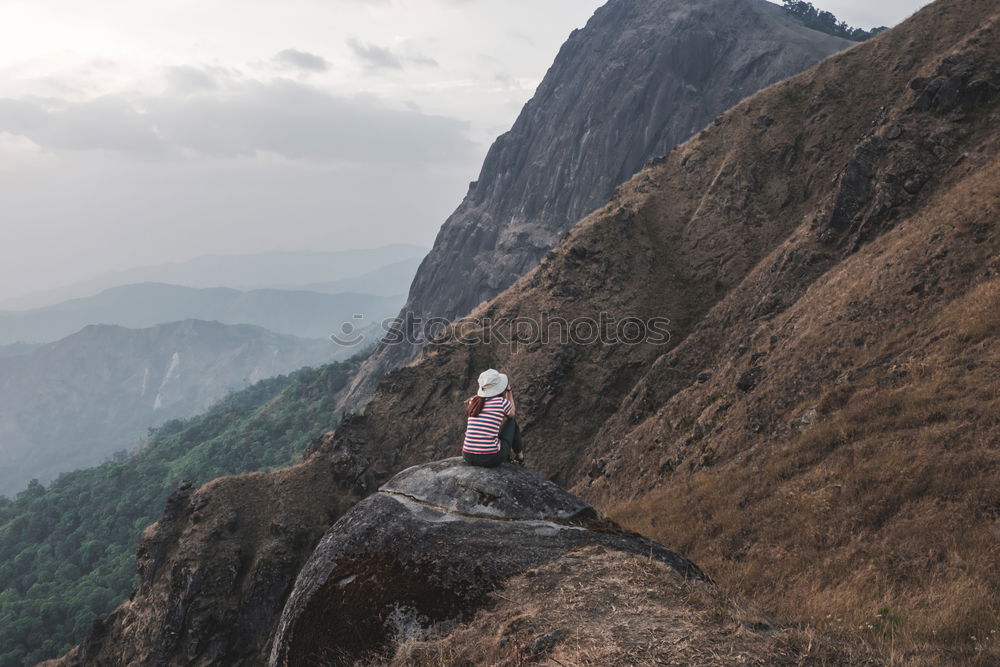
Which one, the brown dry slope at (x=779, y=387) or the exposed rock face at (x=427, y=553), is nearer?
the exposed rock face at (x=427, y=553)

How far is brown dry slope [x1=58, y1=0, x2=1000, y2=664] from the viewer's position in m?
11.7

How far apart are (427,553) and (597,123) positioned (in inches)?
6159

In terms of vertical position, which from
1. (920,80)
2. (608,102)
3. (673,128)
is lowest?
(920,80)

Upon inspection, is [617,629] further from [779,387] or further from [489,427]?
[779,387]

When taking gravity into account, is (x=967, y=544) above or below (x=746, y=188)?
below

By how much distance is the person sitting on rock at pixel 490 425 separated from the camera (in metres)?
10.1

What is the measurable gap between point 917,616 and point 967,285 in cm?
1724

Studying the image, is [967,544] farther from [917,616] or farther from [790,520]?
[790,520]

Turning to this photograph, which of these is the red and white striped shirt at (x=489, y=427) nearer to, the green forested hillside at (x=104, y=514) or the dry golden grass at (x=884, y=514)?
the dry golden grass at (x=884, y=514)

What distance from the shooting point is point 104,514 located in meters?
115

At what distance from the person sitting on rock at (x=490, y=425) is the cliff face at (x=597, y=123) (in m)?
126

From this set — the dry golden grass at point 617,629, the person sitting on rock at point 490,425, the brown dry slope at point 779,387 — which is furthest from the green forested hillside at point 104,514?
the dry golden grass at point 617,629

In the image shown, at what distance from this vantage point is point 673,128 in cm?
13638

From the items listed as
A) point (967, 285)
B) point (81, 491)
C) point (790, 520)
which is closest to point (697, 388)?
point (967, 285)
